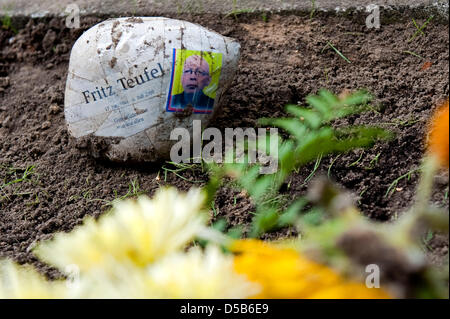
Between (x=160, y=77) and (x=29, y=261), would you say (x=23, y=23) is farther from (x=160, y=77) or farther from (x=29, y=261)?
(x=29, y=261)

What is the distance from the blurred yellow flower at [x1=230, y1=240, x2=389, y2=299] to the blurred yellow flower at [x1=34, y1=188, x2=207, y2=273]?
87 mm

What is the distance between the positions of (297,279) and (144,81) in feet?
4.71

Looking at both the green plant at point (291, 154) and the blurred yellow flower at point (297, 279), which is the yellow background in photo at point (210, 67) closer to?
the green plant at point (291, 154)

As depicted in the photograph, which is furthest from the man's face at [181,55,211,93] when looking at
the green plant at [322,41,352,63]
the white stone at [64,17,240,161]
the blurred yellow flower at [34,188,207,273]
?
the blurred yellow flower at [34,188,207,273]

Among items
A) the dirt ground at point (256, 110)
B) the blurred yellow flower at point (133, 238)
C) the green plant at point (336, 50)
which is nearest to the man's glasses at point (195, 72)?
the dirt ground at point (256, 110)

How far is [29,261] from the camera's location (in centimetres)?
183

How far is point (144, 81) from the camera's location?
6.79 ft

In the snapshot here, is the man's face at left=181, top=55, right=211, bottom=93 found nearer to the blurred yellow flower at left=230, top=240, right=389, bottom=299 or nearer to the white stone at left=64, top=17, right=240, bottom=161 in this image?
the white stone at left=64, top=17, right=240, bottom=161

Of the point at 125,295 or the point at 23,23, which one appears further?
the point at 23,23

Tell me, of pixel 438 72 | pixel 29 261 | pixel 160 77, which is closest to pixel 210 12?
pixel 160 77

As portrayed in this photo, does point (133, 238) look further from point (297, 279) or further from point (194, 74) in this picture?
point (194, 74)

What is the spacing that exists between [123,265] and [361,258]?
0.26m

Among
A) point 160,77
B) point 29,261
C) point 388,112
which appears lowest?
point 29,261

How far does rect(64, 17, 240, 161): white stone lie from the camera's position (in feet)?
6.79
